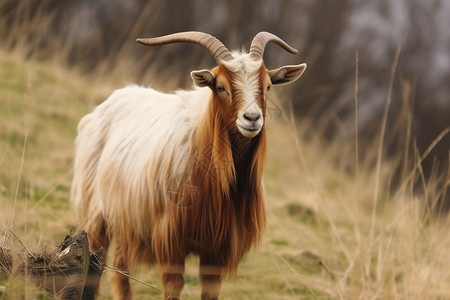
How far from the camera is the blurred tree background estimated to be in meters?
16.9

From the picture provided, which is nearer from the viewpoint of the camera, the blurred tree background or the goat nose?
the goat nose

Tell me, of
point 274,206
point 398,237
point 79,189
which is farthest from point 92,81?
point 398,237

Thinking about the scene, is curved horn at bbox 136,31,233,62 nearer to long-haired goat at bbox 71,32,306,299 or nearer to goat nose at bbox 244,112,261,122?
long-haired goat at bbox 71,32,306,299

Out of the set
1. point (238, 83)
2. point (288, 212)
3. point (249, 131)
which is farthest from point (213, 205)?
point (288, 212)

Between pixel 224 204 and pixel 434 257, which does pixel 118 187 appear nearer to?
pixel 224 204

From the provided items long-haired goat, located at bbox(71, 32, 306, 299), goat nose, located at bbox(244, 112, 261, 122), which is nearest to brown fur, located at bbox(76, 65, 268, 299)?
long-haired goat, located at bbox(71, 32, 306, 299)

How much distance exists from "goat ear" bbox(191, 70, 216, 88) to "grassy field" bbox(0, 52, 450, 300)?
798 millimetres

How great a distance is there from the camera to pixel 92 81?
12.9m

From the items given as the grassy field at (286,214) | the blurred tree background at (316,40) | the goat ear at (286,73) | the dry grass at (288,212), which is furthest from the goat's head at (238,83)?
the blurred tree background at (316,40)

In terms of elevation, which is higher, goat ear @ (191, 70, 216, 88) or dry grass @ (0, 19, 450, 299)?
goat ear @ (191, 70, 216, 88)

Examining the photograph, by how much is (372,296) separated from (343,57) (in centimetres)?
1412

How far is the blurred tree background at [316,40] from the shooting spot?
16.9m

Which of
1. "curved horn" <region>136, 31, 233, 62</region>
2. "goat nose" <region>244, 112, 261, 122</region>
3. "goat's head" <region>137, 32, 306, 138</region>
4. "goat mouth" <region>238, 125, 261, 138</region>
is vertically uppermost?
"curved horn" <region>136, 31, 233, 62</region>

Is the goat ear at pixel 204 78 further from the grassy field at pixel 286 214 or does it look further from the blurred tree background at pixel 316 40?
the blurred tree background at pixel 316 40
